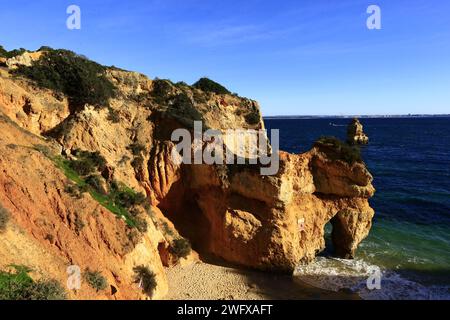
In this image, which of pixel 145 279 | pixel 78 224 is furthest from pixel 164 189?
pixel 78 224

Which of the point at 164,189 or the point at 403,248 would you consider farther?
the point at 403,248

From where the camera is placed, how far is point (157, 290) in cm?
1831

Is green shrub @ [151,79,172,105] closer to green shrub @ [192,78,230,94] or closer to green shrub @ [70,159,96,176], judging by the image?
green shrub @ [192,78,230,94]

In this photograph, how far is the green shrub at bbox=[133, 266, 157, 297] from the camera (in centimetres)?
1697

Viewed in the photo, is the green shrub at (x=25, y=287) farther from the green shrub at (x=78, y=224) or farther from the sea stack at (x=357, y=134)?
the sea stack at (x=357, y=134)

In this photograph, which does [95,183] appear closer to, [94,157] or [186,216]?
[94,157]

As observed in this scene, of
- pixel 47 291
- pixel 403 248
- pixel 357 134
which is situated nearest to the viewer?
pixel 47 291

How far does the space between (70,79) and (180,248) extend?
46.0 feet

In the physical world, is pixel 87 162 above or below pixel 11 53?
below

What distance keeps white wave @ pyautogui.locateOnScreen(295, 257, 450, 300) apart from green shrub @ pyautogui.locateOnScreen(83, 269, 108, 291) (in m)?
13.0

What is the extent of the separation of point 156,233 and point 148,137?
26.4 feet

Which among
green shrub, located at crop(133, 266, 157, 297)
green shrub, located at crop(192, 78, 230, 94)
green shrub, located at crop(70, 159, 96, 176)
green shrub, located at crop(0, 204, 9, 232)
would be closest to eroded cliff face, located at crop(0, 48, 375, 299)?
green shrub, located at crop(133, 266, 157, 297)

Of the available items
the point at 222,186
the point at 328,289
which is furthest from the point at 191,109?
the point at 328,289

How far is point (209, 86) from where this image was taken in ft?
121
